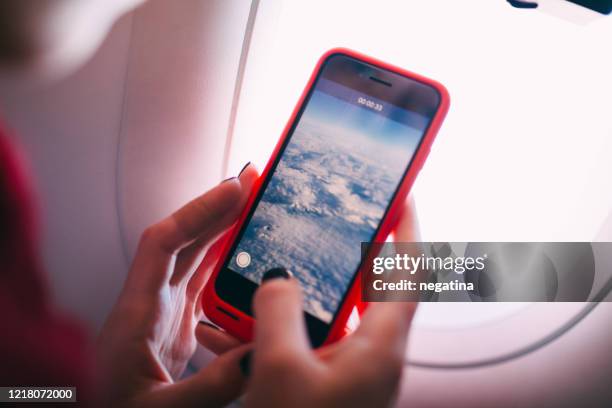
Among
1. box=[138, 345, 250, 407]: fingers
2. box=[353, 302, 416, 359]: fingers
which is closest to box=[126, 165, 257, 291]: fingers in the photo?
box=[138, 345, 250, 407]: fingers

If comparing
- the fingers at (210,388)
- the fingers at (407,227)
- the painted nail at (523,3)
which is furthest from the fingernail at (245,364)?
the painted nail at (523,3)

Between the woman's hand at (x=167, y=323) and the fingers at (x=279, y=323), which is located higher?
the fingers at (x=279, y=323)

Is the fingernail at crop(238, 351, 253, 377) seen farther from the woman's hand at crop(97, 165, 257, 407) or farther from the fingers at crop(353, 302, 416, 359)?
the fingers at crop(353, 302, 416, 359)

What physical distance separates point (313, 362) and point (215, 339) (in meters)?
0.24

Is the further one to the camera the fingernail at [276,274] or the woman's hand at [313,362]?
the fingernail at [276,274]

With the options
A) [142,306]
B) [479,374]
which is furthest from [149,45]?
[479,374]

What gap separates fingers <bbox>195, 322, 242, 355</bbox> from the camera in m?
0.53

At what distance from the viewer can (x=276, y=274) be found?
1.64ft

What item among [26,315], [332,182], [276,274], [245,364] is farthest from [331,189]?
[26,315]

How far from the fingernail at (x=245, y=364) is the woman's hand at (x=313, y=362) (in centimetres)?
6

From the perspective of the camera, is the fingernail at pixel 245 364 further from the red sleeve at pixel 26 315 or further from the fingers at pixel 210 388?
the red sleeve at pixel 26 315

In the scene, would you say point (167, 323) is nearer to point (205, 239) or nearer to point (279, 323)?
point (205, 239)

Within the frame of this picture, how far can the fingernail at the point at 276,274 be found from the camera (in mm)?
494

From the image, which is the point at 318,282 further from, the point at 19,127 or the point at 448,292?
the point at 19,127
